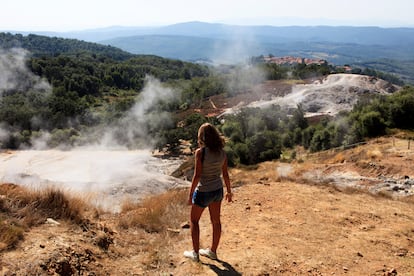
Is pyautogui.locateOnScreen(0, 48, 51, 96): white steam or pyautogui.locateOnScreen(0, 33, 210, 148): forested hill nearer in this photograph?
pyautogui.locateOnScreen(0, 33, 210, 148): forested hill

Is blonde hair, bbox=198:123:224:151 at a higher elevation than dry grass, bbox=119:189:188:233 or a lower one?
higher

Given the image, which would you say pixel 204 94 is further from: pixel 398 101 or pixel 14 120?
pixel 398 101

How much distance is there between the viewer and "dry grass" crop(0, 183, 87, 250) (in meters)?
5.24

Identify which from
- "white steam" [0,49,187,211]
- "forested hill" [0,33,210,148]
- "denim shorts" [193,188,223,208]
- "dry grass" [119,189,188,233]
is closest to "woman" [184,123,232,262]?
"denim shorts" [193,188,223,208]

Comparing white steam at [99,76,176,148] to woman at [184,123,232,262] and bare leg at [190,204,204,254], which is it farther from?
woman at [184,123,232,262]

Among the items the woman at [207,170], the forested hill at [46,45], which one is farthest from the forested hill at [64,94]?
the woman at [207,170]

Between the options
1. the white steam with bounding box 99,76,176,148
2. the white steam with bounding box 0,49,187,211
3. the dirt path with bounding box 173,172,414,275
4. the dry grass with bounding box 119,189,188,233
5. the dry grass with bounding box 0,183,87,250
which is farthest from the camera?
the white steam with bounding box 99,76,176,148

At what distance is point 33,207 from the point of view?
5.80 m

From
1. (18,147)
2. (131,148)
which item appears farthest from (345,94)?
(18,147)

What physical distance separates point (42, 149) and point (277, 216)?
107 ft

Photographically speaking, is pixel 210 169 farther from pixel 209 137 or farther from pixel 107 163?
pixel 107 163

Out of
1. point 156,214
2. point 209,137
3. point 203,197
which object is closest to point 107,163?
point 156,214

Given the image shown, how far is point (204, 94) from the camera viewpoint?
2384 inches

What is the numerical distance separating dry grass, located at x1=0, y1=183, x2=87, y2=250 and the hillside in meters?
0.18
